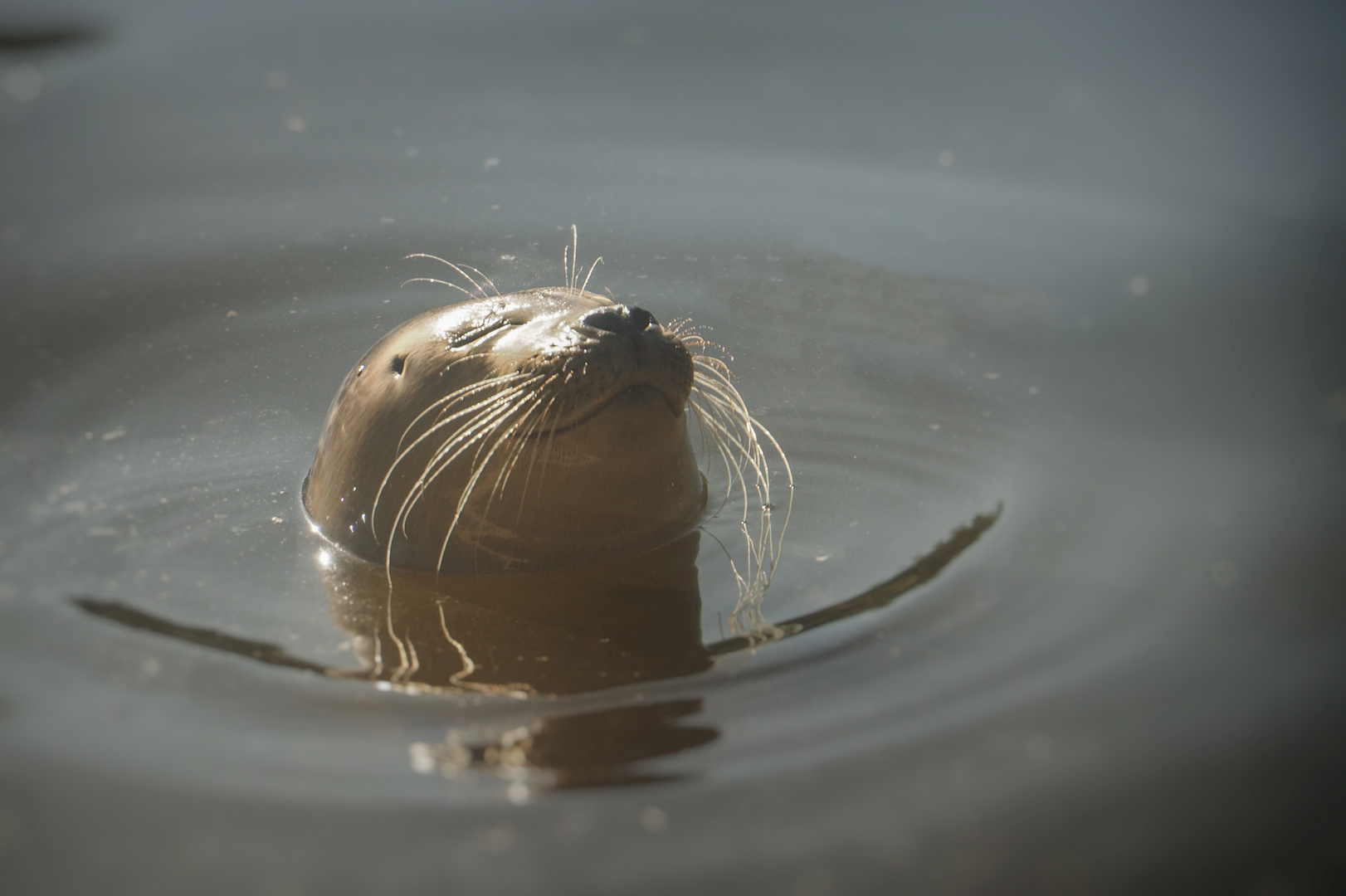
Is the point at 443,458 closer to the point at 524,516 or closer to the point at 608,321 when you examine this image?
the point at 524,516

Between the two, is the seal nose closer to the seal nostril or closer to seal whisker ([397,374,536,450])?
the seal nostril

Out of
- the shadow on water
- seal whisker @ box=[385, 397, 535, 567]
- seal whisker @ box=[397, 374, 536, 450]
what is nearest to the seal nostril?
seal whisker @ box=[397, 374, 536, 450]

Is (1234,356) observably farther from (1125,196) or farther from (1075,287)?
(1125,196)

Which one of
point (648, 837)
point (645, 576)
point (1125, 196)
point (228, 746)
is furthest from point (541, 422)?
point (1125, 196)

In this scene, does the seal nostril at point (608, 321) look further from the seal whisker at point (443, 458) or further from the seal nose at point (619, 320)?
the seal whisker at point (443, 458)

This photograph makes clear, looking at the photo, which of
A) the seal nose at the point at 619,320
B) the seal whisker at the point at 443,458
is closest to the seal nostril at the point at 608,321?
the seal nose at the point at 619,320

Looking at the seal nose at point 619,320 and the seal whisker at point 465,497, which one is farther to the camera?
the seal whisker at point 465,497
